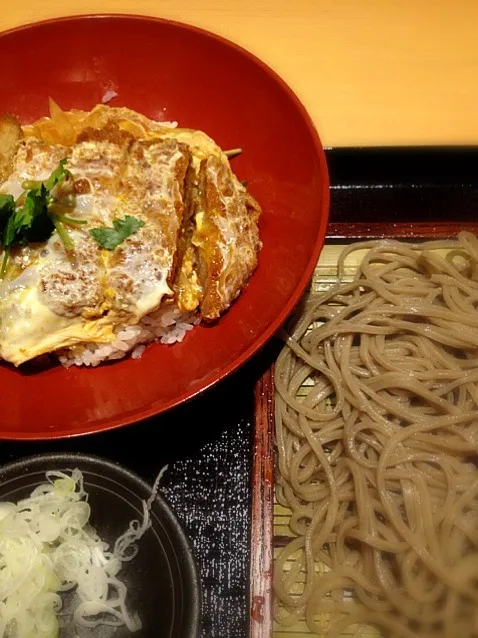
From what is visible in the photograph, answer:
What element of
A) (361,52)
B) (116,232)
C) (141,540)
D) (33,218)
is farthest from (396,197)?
(141,540)

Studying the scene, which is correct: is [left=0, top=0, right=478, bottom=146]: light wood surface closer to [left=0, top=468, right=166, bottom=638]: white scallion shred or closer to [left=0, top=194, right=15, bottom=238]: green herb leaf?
[left=0, top=194, right=15, bottom=238]: green herb leaf

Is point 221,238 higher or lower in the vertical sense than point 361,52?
lower

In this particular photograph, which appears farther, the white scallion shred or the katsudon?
the katsudon

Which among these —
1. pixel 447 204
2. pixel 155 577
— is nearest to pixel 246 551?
pixel 155 577

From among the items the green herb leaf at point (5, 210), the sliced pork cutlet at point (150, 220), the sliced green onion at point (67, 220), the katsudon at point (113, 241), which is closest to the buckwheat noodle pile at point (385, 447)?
the katsudon at point (113, 241)

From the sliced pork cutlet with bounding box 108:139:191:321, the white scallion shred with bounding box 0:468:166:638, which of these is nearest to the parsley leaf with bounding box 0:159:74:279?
the sliced pork cutlet with bounding box 108:139:191:321

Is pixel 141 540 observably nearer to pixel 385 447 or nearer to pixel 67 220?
pixel 385 447

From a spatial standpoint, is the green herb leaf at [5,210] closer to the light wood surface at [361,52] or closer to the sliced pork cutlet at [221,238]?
the sliced pork cutlet at [221,238]
